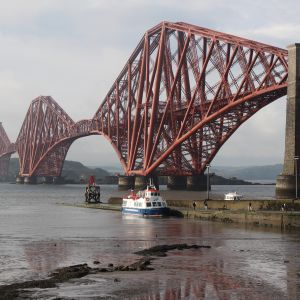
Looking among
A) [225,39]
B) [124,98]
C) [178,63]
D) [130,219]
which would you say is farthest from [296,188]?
[124,98]

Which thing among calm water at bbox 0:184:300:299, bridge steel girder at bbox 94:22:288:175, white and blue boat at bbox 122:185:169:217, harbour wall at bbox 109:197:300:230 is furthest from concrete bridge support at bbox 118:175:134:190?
calm water at bbox 0:184:300:299

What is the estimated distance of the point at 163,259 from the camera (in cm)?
4038

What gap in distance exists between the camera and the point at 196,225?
6656cm

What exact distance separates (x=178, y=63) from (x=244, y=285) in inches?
4756

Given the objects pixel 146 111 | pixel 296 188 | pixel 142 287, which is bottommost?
pixel 142 287

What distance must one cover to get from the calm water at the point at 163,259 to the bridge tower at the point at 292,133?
72.8 ft

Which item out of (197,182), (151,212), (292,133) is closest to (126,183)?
(197,182)

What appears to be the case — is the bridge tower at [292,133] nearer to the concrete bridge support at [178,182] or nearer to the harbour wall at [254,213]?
the harbour wall at [254,213]

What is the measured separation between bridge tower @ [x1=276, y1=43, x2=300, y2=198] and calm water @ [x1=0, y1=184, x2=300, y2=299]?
874 inches

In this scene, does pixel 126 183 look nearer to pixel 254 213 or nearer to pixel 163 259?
pixel 254 213

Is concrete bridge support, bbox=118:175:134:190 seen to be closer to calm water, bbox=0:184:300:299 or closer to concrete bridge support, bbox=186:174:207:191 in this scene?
concrete bridge support, bbox=186:174:207:191

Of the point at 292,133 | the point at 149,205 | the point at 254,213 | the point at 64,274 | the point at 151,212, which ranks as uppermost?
the point at 292,133

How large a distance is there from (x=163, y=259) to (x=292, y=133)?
178 feet

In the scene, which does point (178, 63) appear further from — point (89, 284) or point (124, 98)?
point (89, 284)
